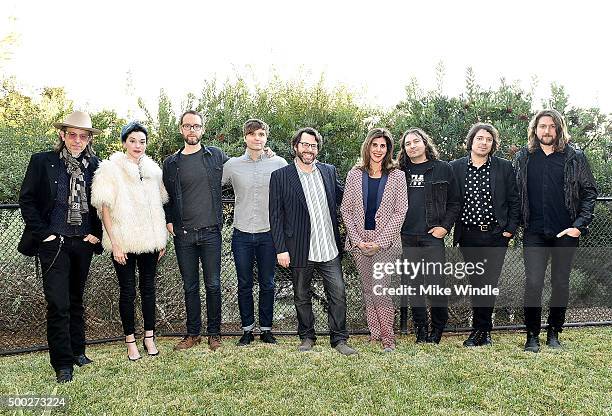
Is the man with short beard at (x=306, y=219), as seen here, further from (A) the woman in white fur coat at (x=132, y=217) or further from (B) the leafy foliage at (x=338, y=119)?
(B) the leafy foliage at (x=338, y=119)

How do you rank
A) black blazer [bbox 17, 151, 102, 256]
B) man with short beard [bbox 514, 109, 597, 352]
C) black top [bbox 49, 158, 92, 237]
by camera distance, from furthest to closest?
man with short beard [bbox 514, 109, 597, 352] → black top [bbox 49, 158, 92, 237] → black blazer [bbox 17, 151, 102, 256]

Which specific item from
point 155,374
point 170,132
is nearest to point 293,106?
point 170,132

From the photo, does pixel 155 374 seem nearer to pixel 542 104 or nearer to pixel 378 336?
pixel 378 336

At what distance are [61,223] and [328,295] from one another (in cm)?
238

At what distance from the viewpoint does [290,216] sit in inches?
185

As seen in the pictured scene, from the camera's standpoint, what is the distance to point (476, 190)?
4.88 meters

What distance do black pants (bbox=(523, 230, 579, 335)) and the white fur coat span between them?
3.35m

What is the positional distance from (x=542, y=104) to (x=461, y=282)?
9.63 ft

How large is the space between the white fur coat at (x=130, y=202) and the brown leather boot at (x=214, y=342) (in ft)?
3.33

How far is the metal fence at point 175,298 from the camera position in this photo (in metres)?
5.46

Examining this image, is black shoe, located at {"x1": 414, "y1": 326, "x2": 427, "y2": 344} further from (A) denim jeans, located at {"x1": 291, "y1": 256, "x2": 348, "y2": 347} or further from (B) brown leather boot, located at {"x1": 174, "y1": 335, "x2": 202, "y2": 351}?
(B) brown leather boot, located at {"x1": 174, "y1": 335, "x2": 202, "y2": 351}

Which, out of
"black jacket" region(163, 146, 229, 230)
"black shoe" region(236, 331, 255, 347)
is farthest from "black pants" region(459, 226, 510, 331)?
"black jacket" region(163, 146, 229, 230)

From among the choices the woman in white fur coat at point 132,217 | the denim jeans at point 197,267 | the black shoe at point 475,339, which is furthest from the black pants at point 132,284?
the black shoe at point 475,339

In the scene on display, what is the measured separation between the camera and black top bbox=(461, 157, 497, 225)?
484 centimetres
